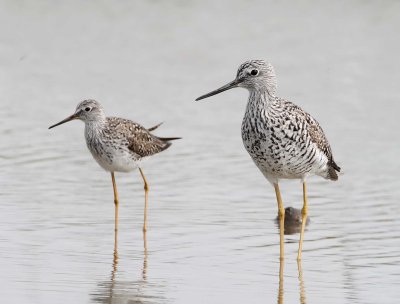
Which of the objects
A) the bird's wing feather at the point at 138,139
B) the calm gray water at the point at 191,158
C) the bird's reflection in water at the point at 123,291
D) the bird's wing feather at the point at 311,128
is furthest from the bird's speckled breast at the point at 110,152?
the bird's reflection in water at the point at 123,291

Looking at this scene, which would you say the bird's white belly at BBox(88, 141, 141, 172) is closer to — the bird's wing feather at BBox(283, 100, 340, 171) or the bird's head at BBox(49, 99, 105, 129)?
the bird's head at BBox(49, 99, 105, 129)

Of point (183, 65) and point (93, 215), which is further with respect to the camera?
point (183, 65)

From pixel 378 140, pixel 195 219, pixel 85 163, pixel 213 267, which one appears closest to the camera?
pixel 213 267

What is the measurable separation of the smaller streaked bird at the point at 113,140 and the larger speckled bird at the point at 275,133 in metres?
2.32

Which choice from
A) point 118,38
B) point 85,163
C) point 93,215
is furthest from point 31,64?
point 93,215

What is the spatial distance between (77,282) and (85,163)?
17.0ft

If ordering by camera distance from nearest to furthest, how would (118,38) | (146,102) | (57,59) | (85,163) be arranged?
1. (85,163)
2. (146,102)
3. (57,59)
4. (118,38)

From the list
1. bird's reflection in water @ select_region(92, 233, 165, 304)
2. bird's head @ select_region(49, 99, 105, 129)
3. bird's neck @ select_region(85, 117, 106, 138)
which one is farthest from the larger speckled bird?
bird's head @ select_region(49, 99, 105, 129)

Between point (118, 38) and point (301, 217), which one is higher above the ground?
point (118, 38)

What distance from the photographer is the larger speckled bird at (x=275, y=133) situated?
32.1 feet

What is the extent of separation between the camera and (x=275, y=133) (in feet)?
32.0

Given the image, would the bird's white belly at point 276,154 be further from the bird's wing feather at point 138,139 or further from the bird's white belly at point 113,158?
the bird's wing feather at point 138,139

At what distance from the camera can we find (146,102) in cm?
1720

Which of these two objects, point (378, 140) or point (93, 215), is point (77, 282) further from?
point (378, 140)
